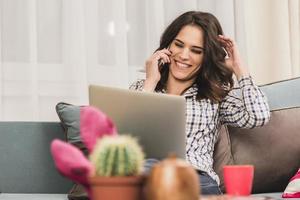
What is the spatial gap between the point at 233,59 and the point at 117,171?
146 centimetres

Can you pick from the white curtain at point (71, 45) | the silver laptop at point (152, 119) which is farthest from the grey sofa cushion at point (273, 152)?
the silver laptop at point (152, 119)

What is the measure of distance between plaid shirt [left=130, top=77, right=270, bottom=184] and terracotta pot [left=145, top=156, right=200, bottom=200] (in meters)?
1.20

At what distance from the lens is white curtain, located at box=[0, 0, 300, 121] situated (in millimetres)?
2346

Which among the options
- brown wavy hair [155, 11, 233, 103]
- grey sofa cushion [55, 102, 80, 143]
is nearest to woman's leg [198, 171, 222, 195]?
brown wavy hair [155, 11, 233, 103]

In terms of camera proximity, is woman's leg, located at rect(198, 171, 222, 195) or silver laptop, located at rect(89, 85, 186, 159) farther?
woman's leg, located at rect(198, 171, 222, 195)

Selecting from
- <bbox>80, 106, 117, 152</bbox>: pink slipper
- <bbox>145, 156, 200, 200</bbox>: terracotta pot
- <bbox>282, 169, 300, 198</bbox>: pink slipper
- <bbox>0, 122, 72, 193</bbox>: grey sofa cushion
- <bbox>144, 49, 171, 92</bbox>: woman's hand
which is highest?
<bbox>144, 49, 171, 92</bbox>: woman's hand

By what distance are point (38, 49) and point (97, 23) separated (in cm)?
29

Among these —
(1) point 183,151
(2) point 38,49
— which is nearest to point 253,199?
(1) point 183,151

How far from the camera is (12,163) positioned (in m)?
2.04

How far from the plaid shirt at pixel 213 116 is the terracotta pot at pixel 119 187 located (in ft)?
3.89

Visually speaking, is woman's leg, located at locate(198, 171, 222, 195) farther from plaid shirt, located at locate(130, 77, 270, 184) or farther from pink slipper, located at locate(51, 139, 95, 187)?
pink slipper, located at locate(51, 139, 95, 187)

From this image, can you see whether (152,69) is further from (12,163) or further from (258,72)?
(258,72)

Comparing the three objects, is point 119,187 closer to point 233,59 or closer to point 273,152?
point 273,152

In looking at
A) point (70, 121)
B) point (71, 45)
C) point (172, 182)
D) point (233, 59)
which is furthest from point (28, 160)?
point (172, 182)
